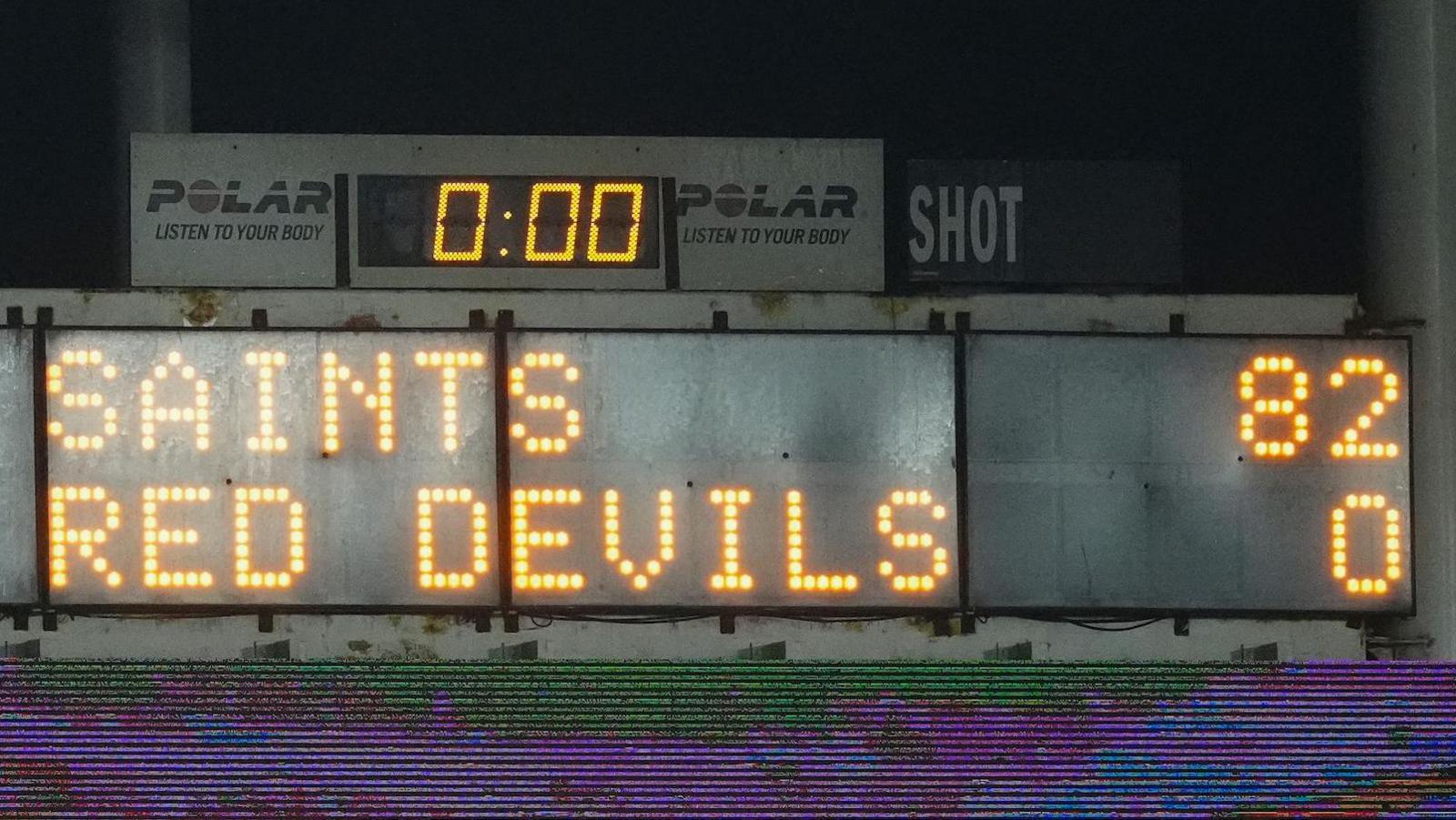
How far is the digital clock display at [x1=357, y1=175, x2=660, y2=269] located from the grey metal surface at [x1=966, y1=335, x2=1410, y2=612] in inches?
60.0

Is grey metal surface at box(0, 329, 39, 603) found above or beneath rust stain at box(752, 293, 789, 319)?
beneath

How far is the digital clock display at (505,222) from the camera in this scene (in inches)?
163

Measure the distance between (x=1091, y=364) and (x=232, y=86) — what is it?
161 inches

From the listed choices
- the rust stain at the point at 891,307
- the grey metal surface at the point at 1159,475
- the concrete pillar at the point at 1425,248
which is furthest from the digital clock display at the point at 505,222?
the concrete pillar at the point at 1425,248

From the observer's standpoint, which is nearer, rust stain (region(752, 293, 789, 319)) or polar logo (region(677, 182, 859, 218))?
rust stain (region(752, 293, 789, 319))

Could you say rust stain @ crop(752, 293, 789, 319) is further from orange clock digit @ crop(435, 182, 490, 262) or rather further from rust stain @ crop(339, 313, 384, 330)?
rust stain @ crop(339, 313, 384, 330)

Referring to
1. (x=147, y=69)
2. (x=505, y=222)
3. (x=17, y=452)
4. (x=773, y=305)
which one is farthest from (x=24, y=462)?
(x=773, y=305)

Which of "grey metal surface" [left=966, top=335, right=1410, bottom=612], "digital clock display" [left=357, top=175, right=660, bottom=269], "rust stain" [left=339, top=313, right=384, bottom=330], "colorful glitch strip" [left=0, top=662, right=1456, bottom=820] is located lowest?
"colorful glitch strip" [left=0, top=662, right=1456, bottom=820]

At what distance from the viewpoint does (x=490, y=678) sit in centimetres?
440

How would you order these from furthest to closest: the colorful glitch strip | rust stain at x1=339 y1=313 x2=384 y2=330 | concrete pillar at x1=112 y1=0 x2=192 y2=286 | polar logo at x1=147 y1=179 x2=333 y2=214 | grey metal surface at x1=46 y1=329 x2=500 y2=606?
1. concrete pillar at x1=112 y1=0 x2=192 y2=286
2. the colorful glitch strip
3. polar logo at x1=147 y1=179 x2=333 y2=214
4. rust stain at x1=339 y1=313 x2=384 y2=330
5. grey metal surface at x1=46 y1=329 x2=500 y2=606

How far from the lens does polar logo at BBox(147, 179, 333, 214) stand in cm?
425

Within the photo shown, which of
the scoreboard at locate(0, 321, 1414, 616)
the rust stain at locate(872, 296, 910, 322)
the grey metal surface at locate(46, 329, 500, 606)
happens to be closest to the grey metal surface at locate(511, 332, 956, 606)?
the scoreboard at locate(0, 321, 1414, 616)

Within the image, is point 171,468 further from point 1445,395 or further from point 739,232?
point 1445,395

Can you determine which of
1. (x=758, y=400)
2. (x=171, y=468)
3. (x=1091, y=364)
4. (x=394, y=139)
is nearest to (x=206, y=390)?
(x=171, y=468)
